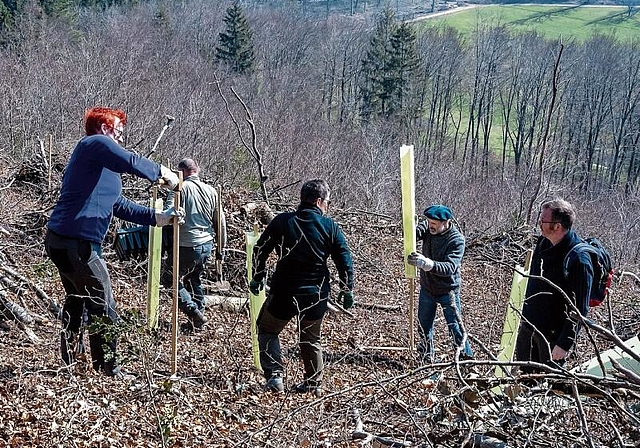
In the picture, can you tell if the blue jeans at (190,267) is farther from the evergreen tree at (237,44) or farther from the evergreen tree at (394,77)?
the evergreen tree at (237,44)

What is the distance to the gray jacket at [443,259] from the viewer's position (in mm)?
5930

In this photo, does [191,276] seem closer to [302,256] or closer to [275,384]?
[275,384]

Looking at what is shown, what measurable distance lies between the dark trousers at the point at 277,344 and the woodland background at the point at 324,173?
219 millimetres

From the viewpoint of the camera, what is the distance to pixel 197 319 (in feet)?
22.5

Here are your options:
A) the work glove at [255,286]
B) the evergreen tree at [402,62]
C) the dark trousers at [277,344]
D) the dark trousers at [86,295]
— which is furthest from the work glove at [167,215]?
the evergreen tree at [402,62]

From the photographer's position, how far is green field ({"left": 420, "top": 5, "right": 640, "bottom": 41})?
7860 cm

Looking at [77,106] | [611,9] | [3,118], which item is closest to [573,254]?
[3,118]

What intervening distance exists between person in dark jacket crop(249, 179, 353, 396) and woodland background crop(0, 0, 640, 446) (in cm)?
29

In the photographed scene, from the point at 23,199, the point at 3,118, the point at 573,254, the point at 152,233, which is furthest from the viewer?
the point at 3,118

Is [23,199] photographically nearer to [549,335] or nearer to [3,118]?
[549,335]

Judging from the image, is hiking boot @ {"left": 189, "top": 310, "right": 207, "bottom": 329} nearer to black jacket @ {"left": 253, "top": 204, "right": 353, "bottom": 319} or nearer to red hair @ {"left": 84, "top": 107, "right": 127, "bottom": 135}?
black jacket @ {"left": 253, "top": 204, "right": 353, "bottom": 319}

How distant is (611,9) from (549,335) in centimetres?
9317

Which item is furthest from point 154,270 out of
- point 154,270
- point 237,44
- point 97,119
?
point 237,44

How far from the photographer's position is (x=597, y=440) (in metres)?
2.83
